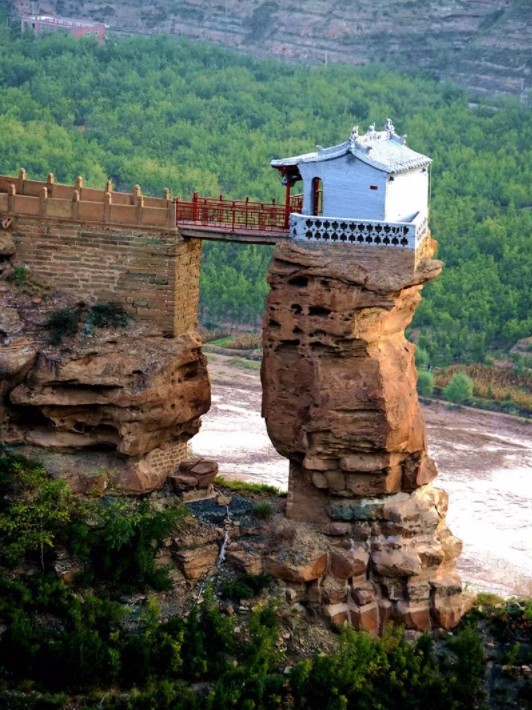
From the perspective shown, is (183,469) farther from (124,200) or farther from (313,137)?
(313,137)

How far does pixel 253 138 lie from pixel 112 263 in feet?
153

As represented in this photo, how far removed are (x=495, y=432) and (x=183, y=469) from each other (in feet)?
71.7

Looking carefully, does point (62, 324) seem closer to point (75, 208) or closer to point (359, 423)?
point (75, 208)

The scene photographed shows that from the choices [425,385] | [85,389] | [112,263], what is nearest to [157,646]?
[85,389]

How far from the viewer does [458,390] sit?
60.8 m

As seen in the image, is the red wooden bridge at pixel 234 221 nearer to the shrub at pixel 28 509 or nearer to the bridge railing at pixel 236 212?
the bridge railing at pixel 236 212

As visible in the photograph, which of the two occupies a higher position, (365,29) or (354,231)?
(365,29)

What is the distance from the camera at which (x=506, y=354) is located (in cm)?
6562

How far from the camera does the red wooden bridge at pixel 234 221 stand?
36.9 m

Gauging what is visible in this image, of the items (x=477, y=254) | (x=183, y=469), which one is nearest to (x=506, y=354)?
(x=477, y=254)

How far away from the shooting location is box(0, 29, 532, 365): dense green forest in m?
67.9

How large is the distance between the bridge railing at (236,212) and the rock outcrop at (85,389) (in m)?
2.40

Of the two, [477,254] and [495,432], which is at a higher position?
[477,254]

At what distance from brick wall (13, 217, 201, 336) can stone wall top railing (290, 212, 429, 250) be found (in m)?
2.66
